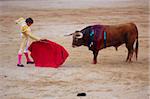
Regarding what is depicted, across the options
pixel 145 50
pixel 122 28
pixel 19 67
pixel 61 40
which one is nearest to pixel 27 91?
pixel 19 67

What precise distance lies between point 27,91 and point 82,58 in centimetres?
370

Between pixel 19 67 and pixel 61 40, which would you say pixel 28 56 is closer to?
pixel 19 67

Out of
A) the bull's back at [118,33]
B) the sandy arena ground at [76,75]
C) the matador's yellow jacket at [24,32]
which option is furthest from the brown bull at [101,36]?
the matador's yellow jacket at [24,32]

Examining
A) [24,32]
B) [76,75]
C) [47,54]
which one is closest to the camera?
[76,75]

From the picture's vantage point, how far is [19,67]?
11.0m

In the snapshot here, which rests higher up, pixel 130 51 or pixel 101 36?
pixel 101 36

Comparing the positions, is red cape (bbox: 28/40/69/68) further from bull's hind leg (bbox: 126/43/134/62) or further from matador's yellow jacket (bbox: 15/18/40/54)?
bull's hind leg (bbox: 126/43/134/62)

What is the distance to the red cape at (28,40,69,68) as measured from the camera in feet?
36.2

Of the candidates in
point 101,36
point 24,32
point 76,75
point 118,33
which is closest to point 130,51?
point 118,33

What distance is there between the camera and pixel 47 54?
11.1 m

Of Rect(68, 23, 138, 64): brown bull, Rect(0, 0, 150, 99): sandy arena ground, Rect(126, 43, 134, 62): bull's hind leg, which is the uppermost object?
Rect(68, 23, 138, 64): brown bull

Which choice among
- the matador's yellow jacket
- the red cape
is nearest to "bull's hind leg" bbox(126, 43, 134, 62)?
the red cape

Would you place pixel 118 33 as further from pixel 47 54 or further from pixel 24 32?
pixel 24 32

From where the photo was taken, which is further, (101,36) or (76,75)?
(101,36)
